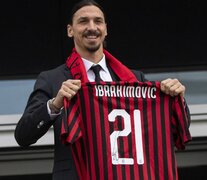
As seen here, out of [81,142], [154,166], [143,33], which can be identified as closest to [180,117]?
[154,166]

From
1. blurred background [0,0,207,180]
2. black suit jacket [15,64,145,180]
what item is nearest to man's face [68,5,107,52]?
black suit jacket [15,64,145,180]

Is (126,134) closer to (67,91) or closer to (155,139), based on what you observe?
(155,139)

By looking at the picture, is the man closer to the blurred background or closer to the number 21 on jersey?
the number 21 on jersey

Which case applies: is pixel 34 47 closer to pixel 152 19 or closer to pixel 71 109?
pixel 152 19

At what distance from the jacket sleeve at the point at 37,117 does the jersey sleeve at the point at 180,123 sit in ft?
1.60

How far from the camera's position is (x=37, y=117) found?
253 cm

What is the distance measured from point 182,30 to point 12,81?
1421 mm

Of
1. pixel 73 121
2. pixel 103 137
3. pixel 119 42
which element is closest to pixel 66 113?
pixel 73 121

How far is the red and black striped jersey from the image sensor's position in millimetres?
2553

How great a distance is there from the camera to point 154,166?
262 centimetres

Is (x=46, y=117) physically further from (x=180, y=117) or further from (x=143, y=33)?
(x=143, y=33)

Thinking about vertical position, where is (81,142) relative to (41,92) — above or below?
below

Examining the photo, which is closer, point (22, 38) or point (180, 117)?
point (180, 117)

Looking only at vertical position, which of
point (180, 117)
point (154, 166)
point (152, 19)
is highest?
point (152, 19)
